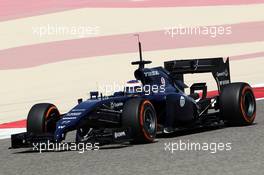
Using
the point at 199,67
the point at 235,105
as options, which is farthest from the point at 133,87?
the point at 199,67

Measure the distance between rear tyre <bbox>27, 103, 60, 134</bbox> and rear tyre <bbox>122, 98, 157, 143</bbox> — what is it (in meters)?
1.59

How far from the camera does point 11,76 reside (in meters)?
26.4

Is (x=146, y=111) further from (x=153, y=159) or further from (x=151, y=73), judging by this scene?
(x=153, y=159)

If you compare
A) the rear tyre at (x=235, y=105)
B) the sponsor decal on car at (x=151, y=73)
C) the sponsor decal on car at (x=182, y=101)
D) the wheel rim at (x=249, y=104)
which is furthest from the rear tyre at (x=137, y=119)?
the wheel rim at (x=249, y=104)

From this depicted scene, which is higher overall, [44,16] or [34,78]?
[44,16]

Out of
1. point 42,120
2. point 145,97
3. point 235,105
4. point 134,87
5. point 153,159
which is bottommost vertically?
point 153,159

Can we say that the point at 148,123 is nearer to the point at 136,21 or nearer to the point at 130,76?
the point at 130,76

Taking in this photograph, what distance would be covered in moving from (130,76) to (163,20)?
6.81m

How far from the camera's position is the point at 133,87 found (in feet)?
43.8

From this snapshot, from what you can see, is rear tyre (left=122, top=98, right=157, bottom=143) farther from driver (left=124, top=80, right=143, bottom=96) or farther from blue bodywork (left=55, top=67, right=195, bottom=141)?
driver (left=124, top=80, right=143, bottom=96)

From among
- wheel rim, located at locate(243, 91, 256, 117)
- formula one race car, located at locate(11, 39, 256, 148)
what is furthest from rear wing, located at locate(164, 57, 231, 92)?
wheel rim, located at locate(243, 91, 256, 117)

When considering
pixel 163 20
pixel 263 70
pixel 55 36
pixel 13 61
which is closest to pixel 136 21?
pixel 163 20

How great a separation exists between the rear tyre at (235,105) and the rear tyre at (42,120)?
276cm

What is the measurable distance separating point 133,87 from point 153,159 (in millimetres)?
2920
